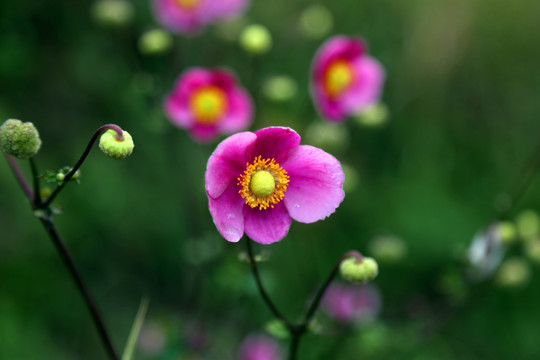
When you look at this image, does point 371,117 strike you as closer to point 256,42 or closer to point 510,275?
point 256,42

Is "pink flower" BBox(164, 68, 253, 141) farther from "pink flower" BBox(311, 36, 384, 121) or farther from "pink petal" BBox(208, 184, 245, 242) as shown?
"pink petal" BBox(208, 184, 245, 242)

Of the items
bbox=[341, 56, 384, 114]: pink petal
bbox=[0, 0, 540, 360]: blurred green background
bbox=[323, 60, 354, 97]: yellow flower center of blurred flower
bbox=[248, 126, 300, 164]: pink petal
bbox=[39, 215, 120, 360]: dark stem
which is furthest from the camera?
bbox=[0, 0, 540, 360]: blurred green background

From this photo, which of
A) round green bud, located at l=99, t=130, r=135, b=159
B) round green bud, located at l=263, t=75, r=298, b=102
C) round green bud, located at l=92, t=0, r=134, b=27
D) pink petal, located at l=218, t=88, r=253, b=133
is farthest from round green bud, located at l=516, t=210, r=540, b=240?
round green bud, located at l=92, t=0, r=134, b=27

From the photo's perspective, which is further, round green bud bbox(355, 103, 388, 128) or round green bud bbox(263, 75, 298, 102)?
round green bud bbox(355, 103, 388, 128)

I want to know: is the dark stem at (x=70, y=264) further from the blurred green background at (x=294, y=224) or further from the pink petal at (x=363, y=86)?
the pink petal at (x=363, y=86)

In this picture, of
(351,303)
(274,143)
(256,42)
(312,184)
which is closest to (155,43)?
(256,42)
